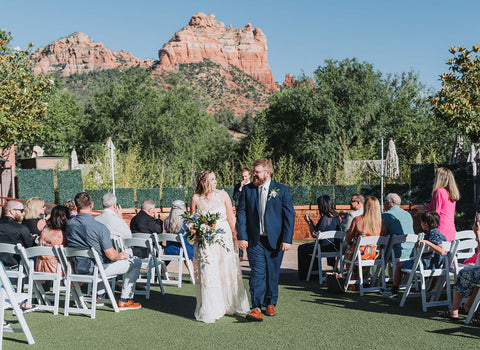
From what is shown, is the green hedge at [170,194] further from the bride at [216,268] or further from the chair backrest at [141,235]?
the bride at [216,268]

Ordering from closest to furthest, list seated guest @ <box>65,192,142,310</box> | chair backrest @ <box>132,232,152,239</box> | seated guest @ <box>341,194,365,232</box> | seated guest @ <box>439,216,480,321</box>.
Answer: seated guest @ <box>439,216,480,321</box> < seated guest @ <box>65,192,142,310</box> < chair backrest @ <box>132,232,152,239</box> < seated guest @ <box>341,194,365,232</box>

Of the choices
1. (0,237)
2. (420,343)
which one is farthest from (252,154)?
(420,343)

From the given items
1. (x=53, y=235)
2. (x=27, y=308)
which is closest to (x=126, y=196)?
(x=53, y=235)

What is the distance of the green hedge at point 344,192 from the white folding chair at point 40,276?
38.2 feet

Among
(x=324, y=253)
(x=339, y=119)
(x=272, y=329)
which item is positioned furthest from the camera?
(x=339, y=119)

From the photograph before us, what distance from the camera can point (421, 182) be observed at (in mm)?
16094

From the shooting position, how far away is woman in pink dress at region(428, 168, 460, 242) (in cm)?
728

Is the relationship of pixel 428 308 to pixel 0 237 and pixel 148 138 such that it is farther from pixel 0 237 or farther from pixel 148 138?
pixel 148 138

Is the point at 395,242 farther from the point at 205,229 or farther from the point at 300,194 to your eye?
the point at 300,194

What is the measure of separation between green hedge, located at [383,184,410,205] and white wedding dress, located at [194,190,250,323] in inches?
438

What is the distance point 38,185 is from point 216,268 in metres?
13.2

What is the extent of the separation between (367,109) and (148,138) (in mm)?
15773

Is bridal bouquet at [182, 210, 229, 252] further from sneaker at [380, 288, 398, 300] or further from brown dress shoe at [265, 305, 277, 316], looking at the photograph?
sneaker at [380, 288, 398, 300]

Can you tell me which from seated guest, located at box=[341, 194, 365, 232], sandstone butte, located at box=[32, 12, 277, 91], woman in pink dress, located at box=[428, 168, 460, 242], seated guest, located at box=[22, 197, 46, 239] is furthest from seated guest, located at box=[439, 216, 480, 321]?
sandstone butte, located at box=[32, 12, 277, 91]
